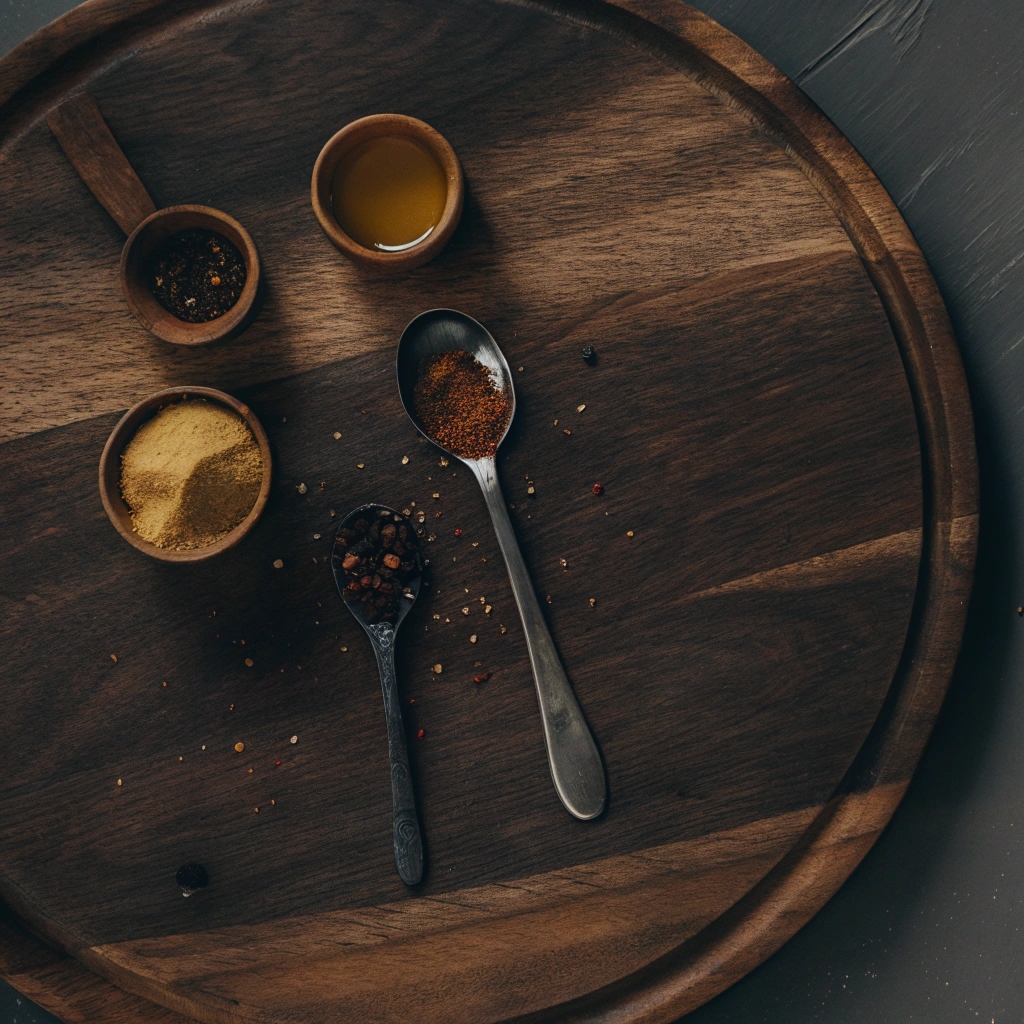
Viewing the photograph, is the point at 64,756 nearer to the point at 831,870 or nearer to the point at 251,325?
the point at 251,325

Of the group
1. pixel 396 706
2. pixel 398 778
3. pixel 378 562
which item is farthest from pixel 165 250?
pixel 398 778

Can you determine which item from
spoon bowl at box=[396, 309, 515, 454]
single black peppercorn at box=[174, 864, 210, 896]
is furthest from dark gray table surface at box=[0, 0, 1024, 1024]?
spoon bowl at box=[396, 309, 515, 454]

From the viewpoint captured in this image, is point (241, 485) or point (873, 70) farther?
point (873, 70)

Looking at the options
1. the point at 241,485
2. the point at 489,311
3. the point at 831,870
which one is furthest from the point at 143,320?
the point at 831,870

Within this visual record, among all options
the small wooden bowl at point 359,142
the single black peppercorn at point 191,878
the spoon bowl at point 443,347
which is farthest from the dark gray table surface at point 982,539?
the spoon bowl at point 443,347

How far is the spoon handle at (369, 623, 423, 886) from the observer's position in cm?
114

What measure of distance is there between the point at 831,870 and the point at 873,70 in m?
1.37

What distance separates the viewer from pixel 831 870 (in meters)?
1.18

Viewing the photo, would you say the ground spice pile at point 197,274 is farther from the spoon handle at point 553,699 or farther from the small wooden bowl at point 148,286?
the spoon handle at point 553,699

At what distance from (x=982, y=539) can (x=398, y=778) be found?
1087 millimetres

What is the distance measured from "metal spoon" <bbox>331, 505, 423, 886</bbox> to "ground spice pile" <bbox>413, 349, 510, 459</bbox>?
0.16 meters

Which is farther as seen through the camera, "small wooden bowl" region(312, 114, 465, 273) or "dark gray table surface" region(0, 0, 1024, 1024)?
"dark gray table surface" region(0, 0, 1024, 1024)

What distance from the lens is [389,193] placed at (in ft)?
3.84

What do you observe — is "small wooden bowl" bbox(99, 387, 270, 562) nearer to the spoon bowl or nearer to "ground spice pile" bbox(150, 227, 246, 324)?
"ground spice pile" bbox(150, 227, 246, 324)
